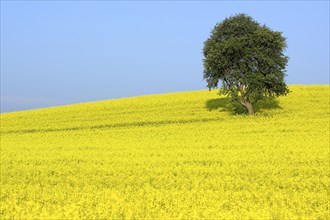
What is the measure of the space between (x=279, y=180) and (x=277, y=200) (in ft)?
11.5

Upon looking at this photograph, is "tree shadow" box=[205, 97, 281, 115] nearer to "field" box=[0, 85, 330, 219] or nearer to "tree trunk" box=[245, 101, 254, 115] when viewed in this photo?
"field" box=[0, 85, 330, 219]

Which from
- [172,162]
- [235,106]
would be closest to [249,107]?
[235,106]

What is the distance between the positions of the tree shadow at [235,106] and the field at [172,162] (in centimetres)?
18

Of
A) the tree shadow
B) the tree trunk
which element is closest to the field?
the tree shadow

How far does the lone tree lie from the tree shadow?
1316 millimetres

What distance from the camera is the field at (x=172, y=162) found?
12.4m

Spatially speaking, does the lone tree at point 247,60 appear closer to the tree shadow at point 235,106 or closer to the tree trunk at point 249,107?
the tree trunk at point 249,107

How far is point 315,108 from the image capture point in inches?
1491

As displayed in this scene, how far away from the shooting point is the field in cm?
1245

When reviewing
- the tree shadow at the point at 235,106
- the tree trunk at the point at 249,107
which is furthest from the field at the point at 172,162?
the tree trunk at the point at 249,107

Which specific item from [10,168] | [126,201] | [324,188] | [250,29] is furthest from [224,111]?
[126,201]

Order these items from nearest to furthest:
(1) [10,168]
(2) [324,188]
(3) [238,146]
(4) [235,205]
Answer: (4) [235,205], (2) [324,188], (1) [10,168], (3) [238,146]

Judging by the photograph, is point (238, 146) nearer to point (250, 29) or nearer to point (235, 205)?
point (235, 205)

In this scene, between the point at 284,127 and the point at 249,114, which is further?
the point at 249,114
